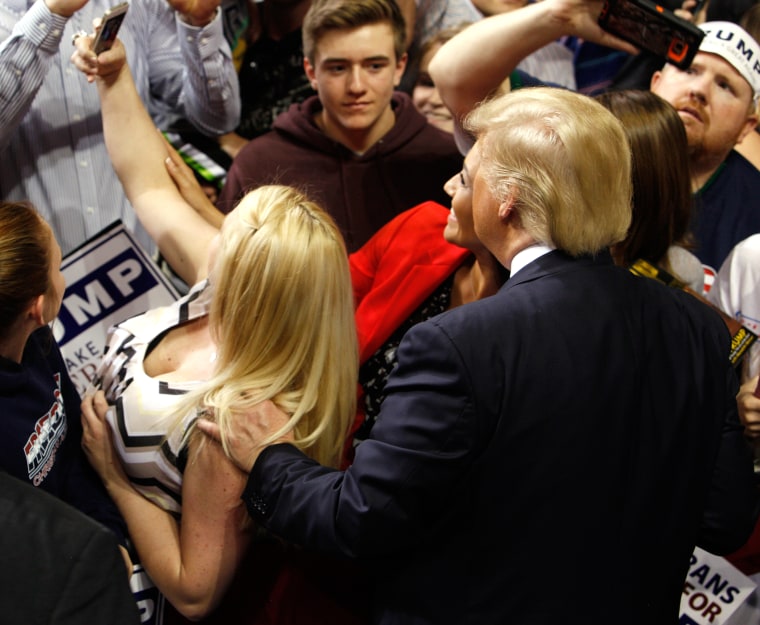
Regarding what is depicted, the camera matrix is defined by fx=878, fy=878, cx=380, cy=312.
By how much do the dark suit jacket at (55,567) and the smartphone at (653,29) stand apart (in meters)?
1.49

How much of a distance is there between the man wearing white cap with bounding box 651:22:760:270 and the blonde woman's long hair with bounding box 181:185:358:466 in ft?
4.30

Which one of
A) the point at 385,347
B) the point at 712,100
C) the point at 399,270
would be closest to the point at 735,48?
the point at 712,100

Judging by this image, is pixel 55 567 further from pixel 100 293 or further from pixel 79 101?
pixel 79 101

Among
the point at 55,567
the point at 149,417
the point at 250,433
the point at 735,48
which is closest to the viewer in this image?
the point at 55,567

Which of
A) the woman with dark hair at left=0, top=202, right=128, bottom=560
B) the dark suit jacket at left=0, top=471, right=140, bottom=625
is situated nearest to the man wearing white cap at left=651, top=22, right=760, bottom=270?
the woman with dark hair at left=0, top=202, right=128, bottom=560

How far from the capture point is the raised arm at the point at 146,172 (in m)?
2.28

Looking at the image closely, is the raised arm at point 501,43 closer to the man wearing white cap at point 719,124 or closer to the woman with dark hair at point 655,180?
the woman with dark hair at point 655,180

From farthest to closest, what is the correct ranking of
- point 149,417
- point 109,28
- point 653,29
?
point 109,28
point 653,29
point 149,417

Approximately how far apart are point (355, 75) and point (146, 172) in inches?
26.4

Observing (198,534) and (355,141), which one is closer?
(198,534)

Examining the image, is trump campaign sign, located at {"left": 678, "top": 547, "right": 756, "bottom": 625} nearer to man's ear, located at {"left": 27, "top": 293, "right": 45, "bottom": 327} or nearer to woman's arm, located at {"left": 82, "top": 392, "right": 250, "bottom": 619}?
woman's arm, located at {"left": 82, "top": 392, "right": 250, "bottom": 619}

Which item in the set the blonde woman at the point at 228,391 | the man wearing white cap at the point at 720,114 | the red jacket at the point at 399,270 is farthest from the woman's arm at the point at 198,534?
the man wearing white cap at the point at 720,114

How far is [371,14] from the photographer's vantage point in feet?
8.36

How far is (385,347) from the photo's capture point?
6.67ft
